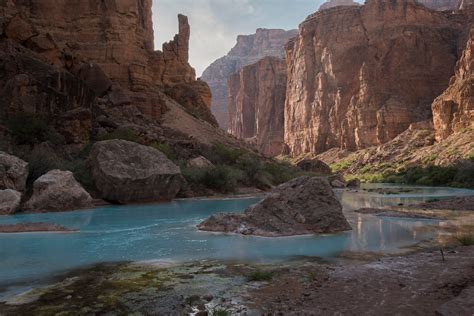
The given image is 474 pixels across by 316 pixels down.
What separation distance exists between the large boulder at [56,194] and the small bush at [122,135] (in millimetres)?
10348

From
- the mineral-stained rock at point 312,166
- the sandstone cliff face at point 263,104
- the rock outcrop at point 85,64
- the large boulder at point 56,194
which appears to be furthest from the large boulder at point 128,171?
the sandstone cliff face at point 263,104

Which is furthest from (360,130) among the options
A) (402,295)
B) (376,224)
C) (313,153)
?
(402,295)

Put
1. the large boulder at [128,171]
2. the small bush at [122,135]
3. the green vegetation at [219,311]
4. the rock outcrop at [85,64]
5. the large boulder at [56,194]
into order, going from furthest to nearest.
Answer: the small bush at [122,135]
the rock outcrop at [85,64]
the large boulder at [128,171]
the large boulder at [56,194]
the green vegetation at [219,311]

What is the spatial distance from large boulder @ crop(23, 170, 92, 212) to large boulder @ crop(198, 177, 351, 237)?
723 centimetres

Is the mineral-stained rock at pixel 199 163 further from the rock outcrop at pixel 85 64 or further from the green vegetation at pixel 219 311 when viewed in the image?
the green vegetation at pixel 219 311

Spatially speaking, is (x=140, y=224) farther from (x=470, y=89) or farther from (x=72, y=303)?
(x=470, y=89)

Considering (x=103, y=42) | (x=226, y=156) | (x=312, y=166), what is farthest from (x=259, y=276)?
(x=312, y=166)

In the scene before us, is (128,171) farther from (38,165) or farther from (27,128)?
(27,128)

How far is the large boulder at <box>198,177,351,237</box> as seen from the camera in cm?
1119

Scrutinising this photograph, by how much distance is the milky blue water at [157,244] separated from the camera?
7.82 m

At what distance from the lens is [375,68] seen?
293 feet

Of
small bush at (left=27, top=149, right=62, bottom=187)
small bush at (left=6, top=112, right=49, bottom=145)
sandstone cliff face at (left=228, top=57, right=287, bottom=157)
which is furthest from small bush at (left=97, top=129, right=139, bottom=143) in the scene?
sandstone cliff face at (left=228, top=57, right=287, bottom=157)

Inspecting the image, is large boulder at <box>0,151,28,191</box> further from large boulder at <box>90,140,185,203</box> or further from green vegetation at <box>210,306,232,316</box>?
green vegetation at <box>210,306,232,316</box>

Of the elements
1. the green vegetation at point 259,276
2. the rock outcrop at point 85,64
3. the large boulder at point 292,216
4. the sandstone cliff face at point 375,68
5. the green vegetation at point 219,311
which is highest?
the sandstone cliff face at point 375,68
